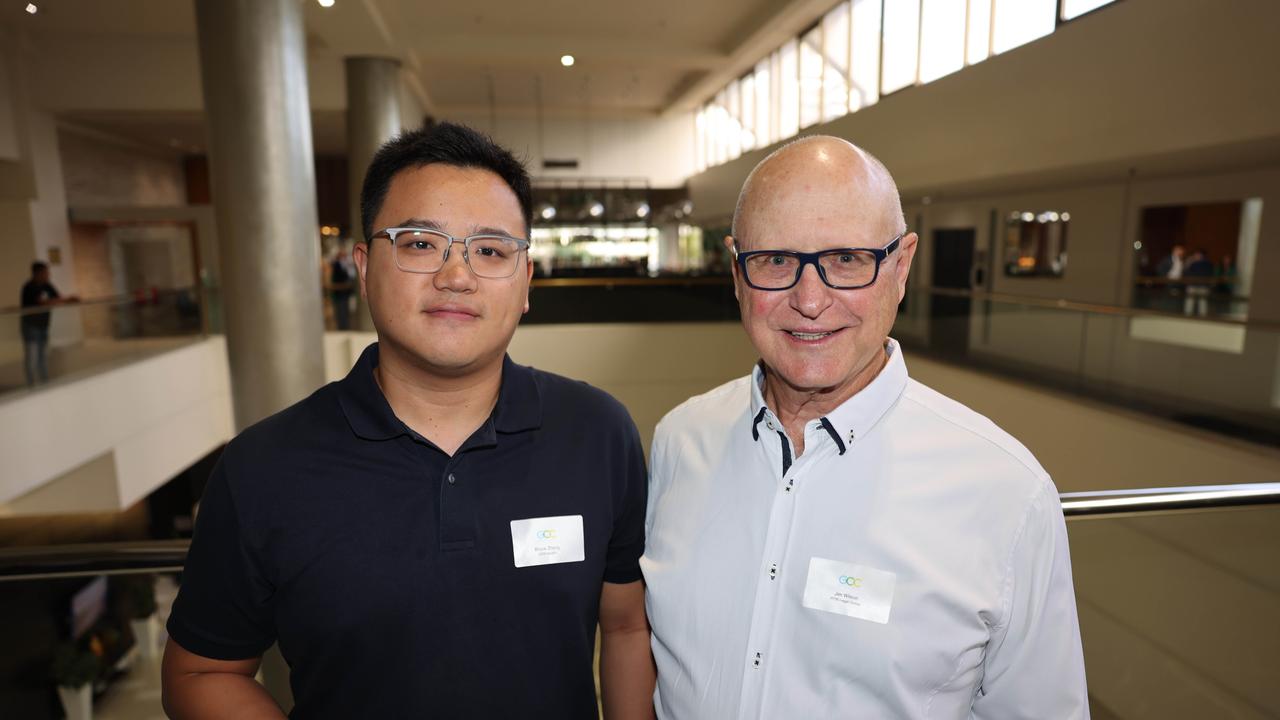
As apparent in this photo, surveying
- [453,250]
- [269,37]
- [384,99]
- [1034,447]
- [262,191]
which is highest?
[384,99]

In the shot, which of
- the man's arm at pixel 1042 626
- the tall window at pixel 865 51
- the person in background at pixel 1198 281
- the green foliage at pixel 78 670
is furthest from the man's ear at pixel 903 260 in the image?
the tall window at pixel 865 51

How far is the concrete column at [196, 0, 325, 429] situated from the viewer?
6.49m

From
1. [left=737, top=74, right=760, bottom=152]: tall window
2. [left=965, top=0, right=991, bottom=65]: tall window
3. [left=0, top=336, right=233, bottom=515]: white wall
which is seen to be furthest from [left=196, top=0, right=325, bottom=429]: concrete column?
[left=737, top=74, right=760, bottom=152]: tall window

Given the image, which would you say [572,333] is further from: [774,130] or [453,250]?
[453,250]

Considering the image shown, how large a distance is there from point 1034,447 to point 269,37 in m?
8.00

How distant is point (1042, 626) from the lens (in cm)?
141

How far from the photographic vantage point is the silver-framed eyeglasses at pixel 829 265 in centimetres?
147

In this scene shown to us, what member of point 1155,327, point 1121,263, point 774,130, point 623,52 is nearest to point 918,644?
point 1155,327

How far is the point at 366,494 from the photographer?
4.67 feet

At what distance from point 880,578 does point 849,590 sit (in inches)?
2.4

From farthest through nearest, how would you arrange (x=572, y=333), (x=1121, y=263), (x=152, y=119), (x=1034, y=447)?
(x=152, y=119), (x=572, y=333), (x=1121, y=263), (x=1034, y=447)

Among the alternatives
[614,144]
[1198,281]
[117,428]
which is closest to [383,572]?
[117,428]

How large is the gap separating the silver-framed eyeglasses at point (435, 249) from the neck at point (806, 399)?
2.04 feet

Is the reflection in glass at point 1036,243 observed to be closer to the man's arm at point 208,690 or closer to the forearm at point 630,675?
the forearm at point 630,675
